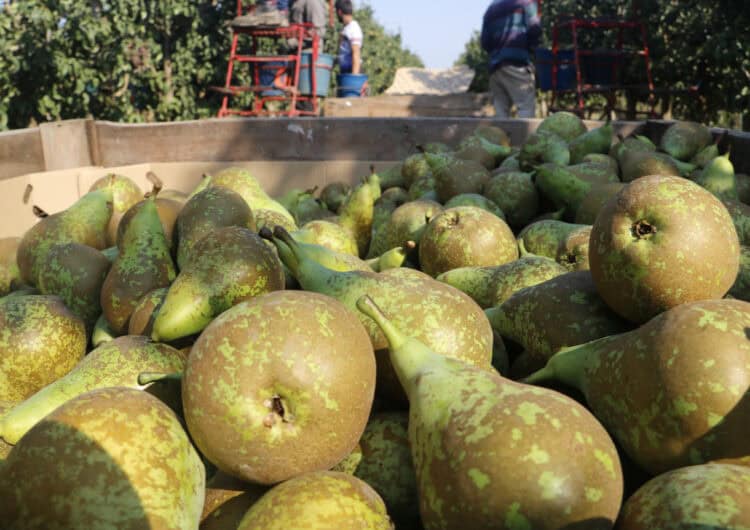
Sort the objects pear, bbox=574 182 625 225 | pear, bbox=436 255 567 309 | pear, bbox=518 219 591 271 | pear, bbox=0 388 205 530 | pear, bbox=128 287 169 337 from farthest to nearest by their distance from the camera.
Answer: pear, bbox=574 182 625 225
pear, bbox=518 219 591 271
pear, bbox=436 255 567 309
pear, bbox=128 287 169 337
pear, bbox=0 388 205 530

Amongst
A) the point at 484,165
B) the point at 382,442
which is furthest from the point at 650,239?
the point at 484,165

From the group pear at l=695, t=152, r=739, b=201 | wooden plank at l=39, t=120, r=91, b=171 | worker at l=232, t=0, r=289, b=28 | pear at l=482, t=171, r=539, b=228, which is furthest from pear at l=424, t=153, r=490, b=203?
worker at l=232, t=0, r=289, b=28

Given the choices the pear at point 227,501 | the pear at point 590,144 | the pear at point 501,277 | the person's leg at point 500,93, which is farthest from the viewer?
the person's leg at point 500,93

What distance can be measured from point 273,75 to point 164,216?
13.0 meters

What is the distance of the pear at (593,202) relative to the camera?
337cm

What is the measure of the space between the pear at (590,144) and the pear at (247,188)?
2164 millimetres

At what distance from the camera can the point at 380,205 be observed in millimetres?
4230

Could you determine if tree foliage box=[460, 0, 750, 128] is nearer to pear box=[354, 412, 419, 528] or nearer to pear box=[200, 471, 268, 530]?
pear box=[354, 412, 419, 528]

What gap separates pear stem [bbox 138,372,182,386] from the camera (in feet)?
6.14

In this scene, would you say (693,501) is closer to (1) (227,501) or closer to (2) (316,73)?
(1) (227,501)

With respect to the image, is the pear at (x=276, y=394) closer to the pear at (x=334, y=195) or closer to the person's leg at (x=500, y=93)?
the pear at (x=334, y=195)

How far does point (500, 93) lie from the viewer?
12352 millimetres

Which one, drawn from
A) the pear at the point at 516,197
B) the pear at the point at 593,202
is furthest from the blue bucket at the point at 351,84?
the pear at the point at 593,202

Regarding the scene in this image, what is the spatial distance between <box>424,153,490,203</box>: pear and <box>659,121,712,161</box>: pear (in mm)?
1540
